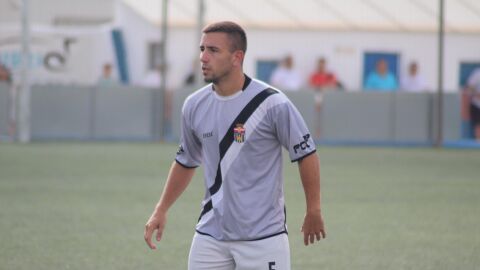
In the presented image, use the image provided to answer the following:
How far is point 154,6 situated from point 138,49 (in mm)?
1274

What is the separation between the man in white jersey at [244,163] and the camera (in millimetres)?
6035

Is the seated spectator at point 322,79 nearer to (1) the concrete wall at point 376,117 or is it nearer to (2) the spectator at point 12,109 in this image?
(1) the concrete wall at point 376,117

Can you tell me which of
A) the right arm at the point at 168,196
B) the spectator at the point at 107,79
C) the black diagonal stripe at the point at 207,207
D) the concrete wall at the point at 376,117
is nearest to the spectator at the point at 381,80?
the concrete wall at the point at 376,117

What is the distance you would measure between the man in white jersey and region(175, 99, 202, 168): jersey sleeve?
22 cm

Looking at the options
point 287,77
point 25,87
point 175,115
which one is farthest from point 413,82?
point 25,87

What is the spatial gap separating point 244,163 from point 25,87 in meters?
20.9

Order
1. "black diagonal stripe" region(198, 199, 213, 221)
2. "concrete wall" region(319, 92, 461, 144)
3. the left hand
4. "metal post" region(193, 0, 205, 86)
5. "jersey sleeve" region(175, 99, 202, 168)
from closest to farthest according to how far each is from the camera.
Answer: the left hand → "black diagonal stripe" region(198, 199, 213, 221) → "jersey sleeve" region(175, 99, 202, 168) → "concrete wall" region(319, 92, 461, 144) → "metal post" region(193, 0, 205, 86)

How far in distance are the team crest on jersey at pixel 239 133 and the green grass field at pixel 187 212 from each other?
380 cm

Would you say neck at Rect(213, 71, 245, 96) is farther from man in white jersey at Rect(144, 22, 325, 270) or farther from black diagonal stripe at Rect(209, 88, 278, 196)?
black diagonal stripe at Rect(209, 88, 278, 196)

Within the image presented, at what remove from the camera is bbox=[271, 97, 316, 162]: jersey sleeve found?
6027 millimetres

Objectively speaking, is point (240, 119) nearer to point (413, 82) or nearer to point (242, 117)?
point (242, 117)

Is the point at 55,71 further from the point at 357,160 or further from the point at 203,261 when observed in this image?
the point at 203,261

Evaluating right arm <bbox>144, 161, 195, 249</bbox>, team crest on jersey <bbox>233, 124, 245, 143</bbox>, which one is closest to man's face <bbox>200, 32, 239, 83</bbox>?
team crest on jersey <bbox>233, 124, 245, 143</bbox>

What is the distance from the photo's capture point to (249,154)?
609 cm
